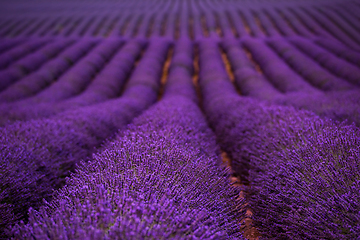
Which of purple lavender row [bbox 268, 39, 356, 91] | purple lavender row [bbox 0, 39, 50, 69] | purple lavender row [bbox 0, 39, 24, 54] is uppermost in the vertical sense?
purple lavender row [bbox 0, 39, 24, 54]

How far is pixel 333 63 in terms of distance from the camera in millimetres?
9367

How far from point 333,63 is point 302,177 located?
30.3 feet

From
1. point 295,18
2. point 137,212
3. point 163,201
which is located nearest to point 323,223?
point 163,201

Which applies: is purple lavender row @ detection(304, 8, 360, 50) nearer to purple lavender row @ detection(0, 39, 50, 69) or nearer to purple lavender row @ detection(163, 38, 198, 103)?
purple lavender row @ detection(163, 38, 198, 103)

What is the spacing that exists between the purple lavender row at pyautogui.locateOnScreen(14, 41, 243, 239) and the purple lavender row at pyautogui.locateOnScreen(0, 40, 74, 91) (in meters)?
8.37

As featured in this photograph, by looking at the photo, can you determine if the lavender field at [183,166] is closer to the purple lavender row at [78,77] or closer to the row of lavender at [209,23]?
the purple lavender row at [78,77]

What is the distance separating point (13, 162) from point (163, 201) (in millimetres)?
1793

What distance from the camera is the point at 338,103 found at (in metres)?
4.10

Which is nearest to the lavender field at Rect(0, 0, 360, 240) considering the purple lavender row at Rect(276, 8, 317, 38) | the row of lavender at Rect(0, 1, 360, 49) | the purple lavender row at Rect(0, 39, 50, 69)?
the purple lavender row at Rect(0, 39, 50, 69)

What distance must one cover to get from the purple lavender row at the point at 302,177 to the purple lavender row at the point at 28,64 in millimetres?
9103

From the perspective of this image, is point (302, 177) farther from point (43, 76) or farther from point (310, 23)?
point (310, 23)

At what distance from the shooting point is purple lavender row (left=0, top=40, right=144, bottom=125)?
4602mm

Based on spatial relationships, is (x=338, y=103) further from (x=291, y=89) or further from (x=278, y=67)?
(x=278, y=67)

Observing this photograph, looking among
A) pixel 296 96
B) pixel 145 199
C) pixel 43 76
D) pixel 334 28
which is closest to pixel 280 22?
pixel 334 28
